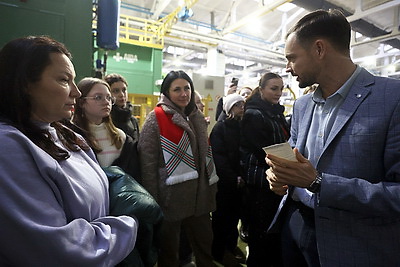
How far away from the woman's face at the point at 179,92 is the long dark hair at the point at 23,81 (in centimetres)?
111

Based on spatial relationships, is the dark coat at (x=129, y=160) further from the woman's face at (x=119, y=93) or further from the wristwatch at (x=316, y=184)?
the wristwatch at (x=316, y=184)

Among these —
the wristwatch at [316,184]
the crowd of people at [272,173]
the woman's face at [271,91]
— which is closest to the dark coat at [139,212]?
the crowd of people at [272,173]

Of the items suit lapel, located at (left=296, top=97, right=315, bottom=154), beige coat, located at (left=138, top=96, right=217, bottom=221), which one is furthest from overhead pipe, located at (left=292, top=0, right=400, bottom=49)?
suit lapel, located at (left=296, top=97, right=315, bottom=154)

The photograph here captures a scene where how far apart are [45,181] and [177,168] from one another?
108cm

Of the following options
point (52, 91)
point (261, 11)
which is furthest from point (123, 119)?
point (261, 11)

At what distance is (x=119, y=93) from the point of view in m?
2.23

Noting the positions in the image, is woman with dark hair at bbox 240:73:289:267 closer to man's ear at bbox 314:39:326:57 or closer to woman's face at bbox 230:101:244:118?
woman's face at bbox 230:101:244:118

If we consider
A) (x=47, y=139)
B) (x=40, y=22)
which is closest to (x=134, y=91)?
(x=40, y=22)

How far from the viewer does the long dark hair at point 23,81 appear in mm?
789

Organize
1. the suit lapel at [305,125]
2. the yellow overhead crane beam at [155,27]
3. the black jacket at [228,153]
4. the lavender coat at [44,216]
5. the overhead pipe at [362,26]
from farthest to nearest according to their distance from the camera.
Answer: the yellow overhead crane beam at [155,27] < the overhead pipe at [362,26] < the black jacket at [228,153] < the suit lapel at [305,125] < the lavender coat at [44,216]

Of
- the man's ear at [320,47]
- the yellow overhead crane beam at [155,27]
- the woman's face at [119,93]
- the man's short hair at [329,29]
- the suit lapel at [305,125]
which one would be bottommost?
the suit lapel at [305,125]

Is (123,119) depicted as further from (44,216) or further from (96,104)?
(44,216)

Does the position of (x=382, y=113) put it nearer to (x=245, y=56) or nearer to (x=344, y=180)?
(x=344, y=180)

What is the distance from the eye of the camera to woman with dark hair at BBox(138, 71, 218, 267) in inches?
68.2
